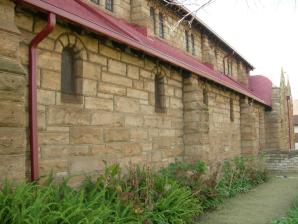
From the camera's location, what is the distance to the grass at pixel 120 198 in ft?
14.2

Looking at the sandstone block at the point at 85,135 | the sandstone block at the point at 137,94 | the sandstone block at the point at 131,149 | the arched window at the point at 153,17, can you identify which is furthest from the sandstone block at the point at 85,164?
the arched window at the point at 153,17

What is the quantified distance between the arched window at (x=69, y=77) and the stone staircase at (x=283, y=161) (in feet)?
44.7

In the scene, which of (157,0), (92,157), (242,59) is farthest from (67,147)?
(242,59)

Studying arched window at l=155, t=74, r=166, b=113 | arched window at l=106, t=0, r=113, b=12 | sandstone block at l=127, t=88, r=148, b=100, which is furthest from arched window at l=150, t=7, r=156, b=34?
sandstone block at l=127, t=88, r=148, b=100

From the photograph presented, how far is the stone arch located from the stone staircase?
44.7 feet

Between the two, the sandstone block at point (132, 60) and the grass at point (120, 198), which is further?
the sandstone block at point (132, 60)

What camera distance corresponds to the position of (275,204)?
921 centimetres

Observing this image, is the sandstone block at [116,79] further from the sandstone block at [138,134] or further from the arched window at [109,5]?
the arched window at [109,5]

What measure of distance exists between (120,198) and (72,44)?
2.75 meters

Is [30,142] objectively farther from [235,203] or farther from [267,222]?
[235,203]

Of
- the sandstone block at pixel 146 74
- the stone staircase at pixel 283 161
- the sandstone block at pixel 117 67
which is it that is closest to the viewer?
the sandstone block at pixel 117 67

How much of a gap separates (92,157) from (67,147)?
0.66m

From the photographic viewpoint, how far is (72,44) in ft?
21.4

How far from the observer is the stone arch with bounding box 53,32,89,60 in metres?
6.25
